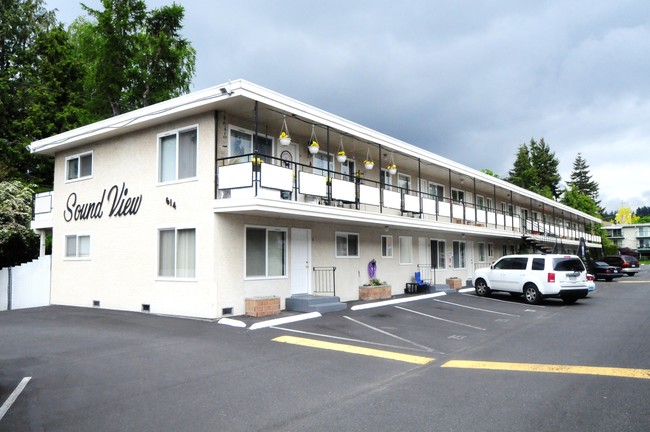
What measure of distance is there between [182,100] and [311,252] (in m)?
6.06

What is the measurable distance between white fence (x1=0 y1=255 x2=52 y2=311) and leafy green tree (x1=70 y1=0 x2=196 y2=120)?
49.7ft

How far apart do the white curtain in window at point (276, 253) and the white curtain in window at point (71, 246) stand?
302 inches

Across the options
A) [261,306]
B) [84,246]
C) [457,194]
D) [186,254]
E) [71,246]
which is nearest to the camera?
[261,306]

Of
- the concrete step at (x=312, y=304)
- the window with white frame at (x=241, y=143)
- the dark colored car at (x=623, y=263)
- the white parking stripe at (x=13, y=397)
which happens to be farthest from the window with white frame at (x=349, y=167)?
the dark colored car at (x=623, y=263)

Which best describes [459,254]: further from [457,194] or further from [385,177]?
[385,177]

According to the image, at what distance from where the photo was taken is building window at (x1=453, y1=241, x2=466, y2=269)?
2412cm

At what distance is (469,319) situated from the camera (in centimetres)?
1306

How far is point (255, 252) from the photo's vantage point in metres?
13.3

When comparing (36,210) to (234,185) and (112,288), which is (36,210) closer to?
(112,288)

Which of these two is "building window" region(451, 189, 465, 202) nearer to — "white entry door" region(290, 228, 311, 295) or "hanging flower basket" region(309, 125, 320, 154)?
"hanging flower basket" region(309, 125, 320, 154)

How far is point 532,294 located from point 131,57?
2732 cm

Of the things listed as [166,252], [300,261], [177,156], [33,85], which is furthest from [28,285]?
[33,85]

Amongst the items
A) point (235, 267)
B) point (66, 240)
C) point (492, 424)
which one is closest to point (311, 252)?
point (235, 267)

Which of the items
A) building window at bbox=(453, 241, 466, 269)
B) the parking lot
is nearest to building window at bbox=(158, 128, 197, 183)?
the parking lot
